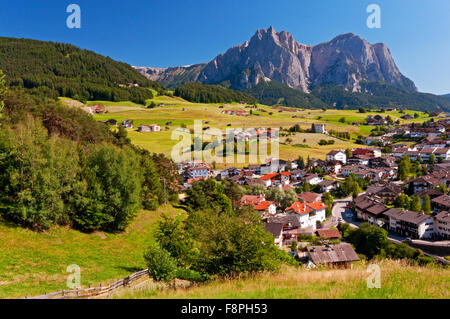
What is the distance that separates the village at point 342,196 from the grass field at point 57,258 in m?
22.5

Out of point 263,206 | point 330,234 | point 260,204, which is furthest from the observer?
point 260,204

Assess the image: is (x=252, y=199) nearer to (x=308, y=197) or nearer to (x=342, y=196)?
(x=308, y=197)

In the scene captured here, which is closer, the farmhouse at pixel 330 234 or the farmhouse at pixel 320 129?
the farmhouse at pixel 330 234

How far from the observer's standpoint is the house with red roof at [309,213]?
50.8m

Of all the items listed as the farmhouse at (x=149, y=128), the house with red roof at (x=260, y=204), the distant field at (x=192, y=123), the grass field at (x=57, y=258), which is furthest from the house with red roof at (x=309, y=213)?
the farmhouse at (x=149, y=128)

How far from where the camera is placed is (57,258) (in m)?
19.5

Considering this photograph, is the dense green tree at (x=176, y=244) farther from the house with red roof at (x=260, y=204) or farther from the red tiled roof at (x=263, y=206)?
the red tiled roof at (x=263, y=206)

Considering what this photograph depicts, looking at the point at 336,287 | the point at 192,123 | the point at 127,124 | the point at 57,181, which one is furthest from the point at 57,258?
the point at 192,123

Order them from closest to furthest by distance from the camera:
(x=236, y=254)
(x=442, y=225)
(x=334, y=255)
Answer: (x=236, y=254)
(x=334, y=255)
(x=442, y=225)

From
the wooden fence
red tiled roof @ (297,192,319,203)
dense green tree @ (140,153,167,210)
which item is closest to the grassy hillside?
red tiled roof @ (297,192,319,203)

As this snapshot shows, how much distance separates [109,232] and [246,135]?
3496 inches

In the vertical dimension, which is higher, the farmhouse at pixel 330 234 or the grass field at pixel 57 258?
the grass field at pixel 57 258

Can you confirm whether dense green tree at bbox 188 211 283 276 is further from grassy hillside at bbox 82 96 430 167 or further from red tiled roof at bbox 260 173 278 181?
grassy hillside at bbox 82 96 430 167

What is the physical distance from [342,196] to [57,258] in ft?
211
